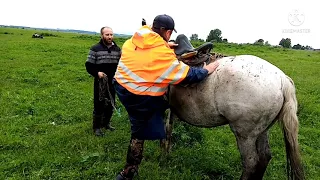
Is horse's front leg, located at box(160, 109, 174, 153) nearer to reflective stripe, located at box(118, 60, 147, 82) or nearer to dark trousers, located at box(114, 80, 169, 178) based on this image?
dark trousers, located at box(114, 80, 169, 178)

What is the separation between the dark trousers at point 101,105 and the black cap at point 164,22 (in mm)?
2305

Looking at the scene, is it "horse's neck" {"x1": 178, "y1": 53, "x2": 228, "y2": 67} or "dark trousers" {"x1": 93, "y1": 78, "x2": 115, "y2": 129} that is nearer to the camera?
"horse's neck" {"x1": 178, "y1": 53, "x2": 228, "y2": 67}

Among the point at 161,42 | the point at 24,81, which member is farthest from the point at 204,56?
the point at 24,81

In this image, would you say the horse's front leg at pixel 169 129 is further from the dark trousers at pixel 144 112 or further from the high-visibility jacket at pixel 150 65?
the high-visibility jacket at pixel 150 65

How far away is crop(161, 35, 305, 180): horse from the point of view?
142 inches

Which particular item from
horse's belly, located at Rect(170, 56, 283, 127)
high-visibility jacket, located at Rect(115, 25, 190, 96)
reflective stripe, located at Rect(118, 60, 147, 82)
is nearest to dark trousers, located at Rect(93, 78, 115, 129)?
reflective stripe, located at Rect(118, 60, 147, 82)

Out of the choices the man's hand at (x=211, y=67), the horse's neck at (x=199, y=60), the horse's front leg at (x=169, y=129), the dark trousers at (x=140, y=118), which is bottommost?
the horse's front leg at (x=169, y=129)

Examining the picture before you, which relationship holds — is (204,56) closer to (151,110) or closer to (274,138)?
(151,110)

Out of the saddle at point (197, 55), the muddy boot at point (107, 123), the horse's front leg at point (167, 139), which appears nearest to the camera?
the saddle at point (197, 55)

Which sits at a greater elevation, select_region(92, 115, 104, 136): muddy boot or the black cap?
the black cap

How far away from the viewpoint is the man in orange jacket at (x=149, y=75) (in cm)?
357

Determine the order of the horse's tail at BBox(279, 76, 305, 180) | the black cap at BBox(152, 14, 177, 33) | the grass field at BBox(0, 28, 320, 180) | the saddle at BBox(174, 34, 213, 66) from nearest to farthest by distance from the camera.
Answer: the horse's tail at BBox(279, 76, 305, 180)
the black cap at BBox(152, 14, 177, 33)
the saddle at BBox(174, 34, 213, 66)
the grass field at BBox(0, 28, 320, 180)

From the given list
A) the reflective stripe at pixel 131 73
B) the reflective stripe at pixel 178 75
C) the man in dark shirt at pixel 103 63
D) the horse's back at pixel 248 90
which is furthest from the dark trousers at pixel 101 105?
the horse's back at pixel 248 90

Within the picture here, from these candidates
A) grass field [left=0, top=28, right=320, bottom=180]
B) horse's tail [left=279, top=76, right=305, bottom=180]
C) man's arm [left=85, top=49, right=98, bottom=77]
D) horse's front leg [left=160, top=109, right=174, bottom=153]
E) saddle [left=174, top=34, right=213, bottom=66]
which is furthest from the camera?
man's arm [left=85, top=49, right=98, bottom=77]
